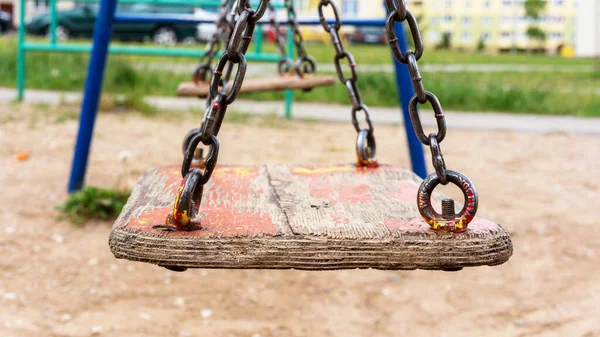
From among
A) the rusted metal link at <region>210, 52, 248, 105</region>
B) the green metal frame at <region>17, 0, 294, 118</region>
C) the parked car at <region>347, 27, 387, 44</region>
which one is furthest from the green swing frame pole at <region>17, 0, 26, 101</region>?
the parked car at <region>347, 27, 387, 44</region>

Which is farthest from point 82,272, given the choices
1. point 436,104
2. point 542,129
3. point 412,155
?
point 542,129

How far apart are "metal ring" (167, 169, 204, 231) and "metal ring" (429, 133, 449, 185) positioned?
0.32 meters

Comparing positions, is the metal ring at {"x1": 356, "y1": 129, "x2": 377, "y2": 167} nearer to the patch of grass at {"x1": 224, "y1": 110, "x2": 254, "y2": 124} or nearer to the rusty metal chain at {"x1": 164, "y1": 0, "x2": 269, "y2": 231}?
the rusty metal chain at {"x1": 164, "y1": 0, "x2": 269, "y2": 231}

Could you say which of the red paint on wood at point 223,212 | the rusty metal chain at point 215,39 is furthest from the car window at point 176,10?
the red paint on wood at point 223,212

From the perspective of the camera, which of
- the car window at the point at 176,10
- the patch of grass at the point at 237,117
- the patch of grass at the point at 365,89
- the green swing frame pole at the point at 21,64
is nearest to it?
the patch of grass at the point at 237,117

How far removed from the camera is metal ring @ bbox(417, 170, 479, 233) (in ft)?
3.09

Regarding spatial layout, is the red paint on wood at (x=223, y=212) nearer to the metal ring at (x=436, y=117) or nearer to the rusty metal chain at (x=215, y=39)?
the metal ring at (x=436, y=117)

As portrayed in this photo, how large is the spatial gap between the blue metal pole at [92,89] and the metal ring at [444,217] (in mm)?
1686

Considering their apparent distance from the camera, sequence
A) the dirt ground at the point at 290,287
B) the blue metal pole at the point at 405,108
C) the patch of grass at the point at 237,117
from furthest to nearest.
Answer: the patch of grass at the point at 237,117 → the blue metal pole at the point at 405,108 → the dirt ground at the point at 290,287

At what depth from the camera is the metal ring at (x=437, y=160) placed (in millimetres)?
940

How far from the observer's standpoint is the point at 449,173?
945mm

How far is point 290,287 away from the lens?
200 centimetres

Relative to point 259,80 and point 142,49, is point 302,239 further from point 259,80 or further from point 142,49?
point 142,49

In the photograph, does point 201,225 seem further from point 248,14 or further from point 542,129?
point 542,129
